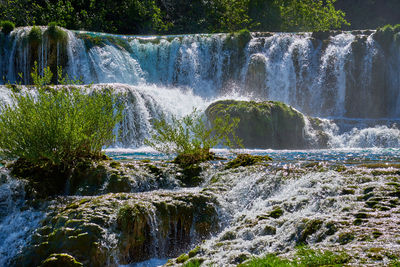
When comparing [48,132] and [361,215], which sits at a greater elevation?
[48,132]

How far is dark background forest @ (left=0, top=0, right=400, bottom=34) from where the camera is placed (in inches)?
1446

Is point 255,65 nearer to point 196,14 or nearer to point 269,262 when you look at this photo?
point 196,14

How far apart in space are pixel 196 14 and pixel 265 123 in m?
26.5

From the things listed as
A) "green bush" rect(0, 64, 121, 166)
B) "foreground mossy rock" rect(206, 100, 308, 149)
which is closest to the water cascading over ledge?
"foreground mossy rock" rect(206, 100, 308, 149)

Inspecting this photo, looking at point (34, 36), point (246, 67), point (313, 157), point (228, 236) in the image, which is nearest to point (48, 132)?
point (228, 236)

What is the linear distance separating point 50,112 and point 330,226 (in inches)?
243

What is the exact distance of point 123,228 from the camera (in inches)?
279

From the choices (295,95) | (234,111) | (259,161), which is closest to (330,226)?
(259,161)

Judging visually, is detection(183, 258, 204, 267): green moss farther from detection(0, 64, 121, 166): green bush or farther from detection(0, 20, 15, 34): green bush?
detection(0, 20, 15, 34): green bush

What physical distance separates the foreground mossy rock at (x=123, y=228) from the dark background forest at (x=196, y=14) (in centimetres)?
3101

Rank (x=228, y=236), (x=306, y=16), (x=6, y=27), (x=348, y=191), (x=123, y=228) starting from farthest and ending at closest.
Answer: (x=306, y=16) → (x=6, y=27) → (x=348, y=191) → (x=123, y=228) → (x=228, y=236)

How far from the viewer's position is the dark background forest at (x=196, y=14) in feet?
120

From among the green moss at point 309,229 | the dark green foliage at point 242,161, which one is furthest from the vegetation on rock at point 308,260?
the dark green foliage at point 242,161

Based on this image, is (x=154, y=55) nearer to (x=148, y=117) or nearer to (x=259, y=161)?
(x=148, y=117)
